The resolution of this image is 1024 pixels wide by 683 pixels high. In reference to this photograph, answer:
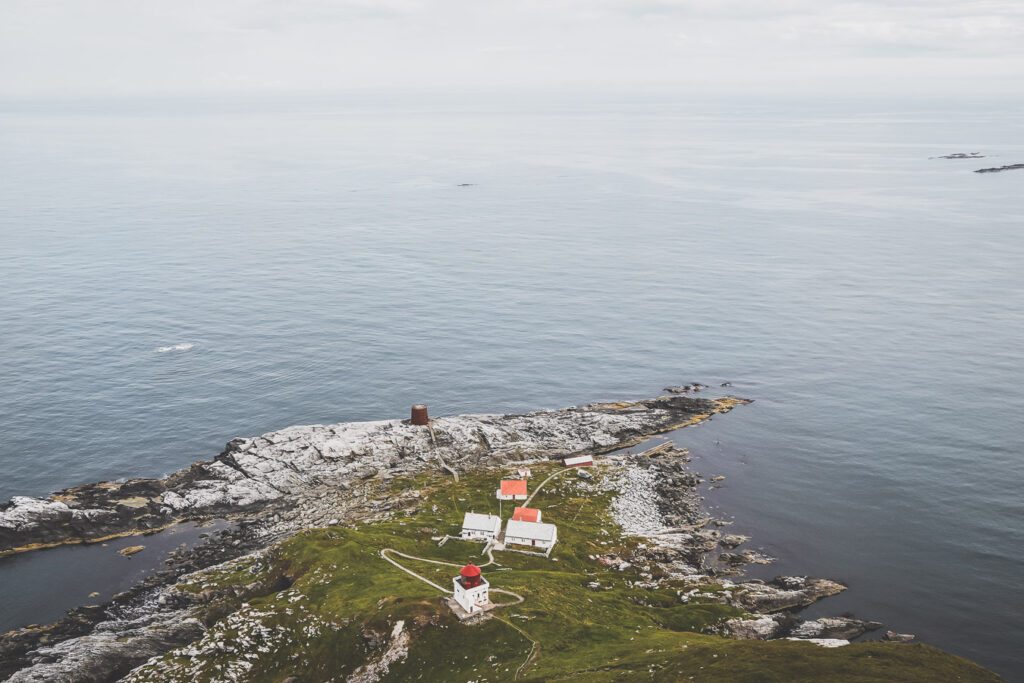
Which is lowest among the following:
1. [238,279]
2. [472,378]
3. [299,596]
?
[299,596]

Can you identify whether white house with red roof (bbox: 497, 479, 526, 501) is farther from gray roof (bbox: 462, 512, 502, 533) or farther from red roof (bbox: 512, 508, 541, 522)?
gray roof (bbox: 462, 512, 502, 533)

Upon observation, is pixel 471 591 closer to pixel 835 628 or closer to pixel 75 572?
pixel 835 628

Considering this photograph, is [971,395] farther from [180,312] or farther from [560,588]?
[180,312]

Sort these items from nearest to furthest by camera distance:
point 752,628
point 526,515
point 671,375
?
point 752,628
point 526,515
point 671,375

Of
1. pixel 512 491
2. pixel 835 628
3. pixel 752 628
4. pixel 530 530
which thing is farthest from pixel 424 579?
pixel 835 628

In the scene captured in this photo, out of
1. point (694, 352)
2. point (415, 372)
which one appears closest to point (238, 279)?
point (415, 372)

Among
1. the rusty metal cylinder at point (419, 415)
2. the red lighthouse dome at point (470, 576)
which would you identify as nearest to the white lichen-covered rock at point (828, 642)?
the red lighthouse dome at point (470, 576)

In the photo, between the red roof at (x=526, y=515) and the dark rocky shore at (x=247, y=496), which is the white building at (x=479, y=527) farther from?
the dark rocky shore at (x=247, y=496)
